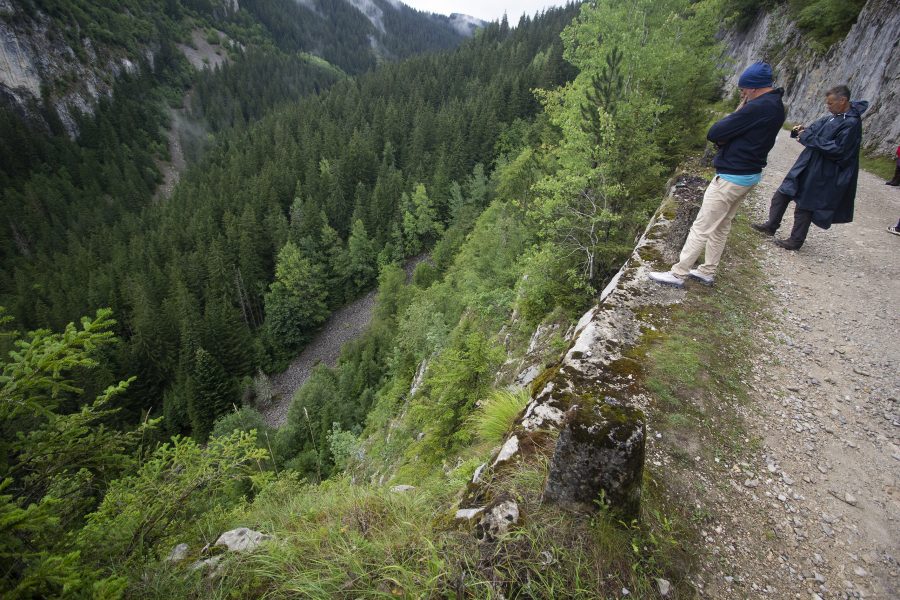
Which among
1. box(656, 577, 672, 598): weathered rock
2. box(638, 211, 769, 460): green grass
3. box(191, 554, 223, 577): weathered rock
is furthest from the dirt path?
box(191, 554, 223, 577): weathered rock

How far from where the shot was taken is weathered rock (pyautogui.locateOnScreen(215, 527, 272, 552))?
3486 millimetres

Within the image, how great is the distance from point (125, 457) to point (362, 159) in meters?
73.3

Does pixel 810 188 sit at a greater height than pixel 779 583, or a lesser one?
greater

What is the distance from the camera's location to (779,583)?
2961 mm

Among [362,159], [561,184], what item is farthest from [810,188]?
[362,159]

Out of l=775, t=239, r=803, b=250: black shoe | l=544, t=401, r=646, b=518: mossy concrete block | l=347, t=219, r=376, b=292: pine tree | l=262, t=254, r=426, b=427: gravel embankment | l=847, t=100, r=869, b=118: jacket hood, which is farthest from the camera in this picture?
l=347, t=219, r=376, b=292: pine tree

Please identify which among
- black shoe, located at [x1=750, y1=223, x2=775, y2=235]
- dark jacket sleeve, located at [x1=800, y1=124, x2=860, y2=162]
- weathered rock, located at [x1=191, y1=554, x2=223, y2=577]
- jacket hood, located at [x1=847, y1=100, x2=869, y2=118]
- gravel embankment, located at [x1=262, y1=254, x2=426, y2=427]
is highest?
jacket hood, located at [x1=847, y1=100, x2=869, y2=118]

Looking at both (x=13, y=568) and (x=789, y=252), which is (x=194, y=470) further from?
(x=789, y=252)

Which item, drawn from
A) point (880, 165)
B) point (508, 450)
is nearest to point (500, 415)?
point (508, 450)

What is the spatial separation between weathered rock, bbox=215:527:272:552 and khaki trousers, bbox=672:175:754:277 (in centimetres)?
671

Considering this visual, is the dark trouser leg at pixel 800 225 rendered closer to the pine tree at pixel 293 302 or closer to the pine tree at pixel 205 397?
the pine tree at pixel 205 397

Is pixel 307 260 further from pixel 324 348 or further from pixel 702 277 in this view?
pixel 702 277

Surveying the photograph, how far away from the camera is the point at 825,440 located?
13.3ft

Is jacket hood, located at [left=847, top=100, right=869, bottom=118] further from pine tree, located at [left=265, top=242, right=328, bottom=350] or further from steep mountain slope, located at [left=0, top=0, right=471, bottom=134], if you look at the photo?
steep mountain slope, located at [left=0, top=0, right=471, bottom=134]
